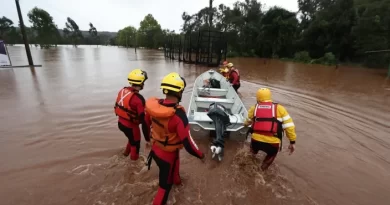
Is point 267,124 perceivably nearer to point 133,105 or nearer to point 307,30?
point 133,105

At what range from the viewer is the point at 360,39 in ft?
63.8

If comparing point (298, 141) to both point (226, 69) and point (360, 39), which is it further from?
point (360, 39)

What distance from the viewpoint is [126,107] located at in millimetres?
2992

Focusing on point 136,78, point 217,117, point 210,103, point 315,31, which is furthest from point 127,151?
point 315,31

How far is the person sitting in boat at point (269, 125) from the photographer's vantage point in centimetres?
290

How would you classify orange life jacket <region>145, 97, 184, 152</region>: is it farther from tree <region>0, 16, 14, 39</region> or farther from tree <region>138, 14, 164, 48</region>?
tree <region>0, 16, 14, 39</region>

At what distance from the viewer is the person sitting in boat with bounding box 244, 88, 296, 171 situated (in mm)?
2902

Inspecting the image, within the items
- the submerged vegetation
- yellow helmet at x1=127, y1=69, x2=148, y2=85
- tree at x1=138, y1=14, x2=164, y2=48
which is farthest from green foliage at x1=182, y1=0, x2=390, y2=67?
yellow helmet at x1=127, y1=69, x2=148, y2=85

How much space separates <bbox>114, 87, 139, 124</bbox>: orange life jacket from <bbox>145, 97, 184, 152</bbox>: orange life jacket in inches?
32.2

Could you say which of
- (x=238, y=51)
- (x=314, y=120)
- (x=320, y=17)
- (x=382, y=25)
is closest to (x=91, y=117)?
(x=314, y=120)

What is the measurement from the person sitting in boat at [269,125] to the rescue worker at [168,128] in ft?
3.59

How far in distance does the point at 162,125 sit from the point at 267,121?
1.53m

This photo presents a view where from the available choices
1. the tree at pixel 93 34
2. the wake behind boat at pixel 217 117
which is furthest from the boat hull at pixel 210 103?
the tree at pixel 93 34

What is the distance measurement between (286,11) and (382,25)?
44.4 ft
